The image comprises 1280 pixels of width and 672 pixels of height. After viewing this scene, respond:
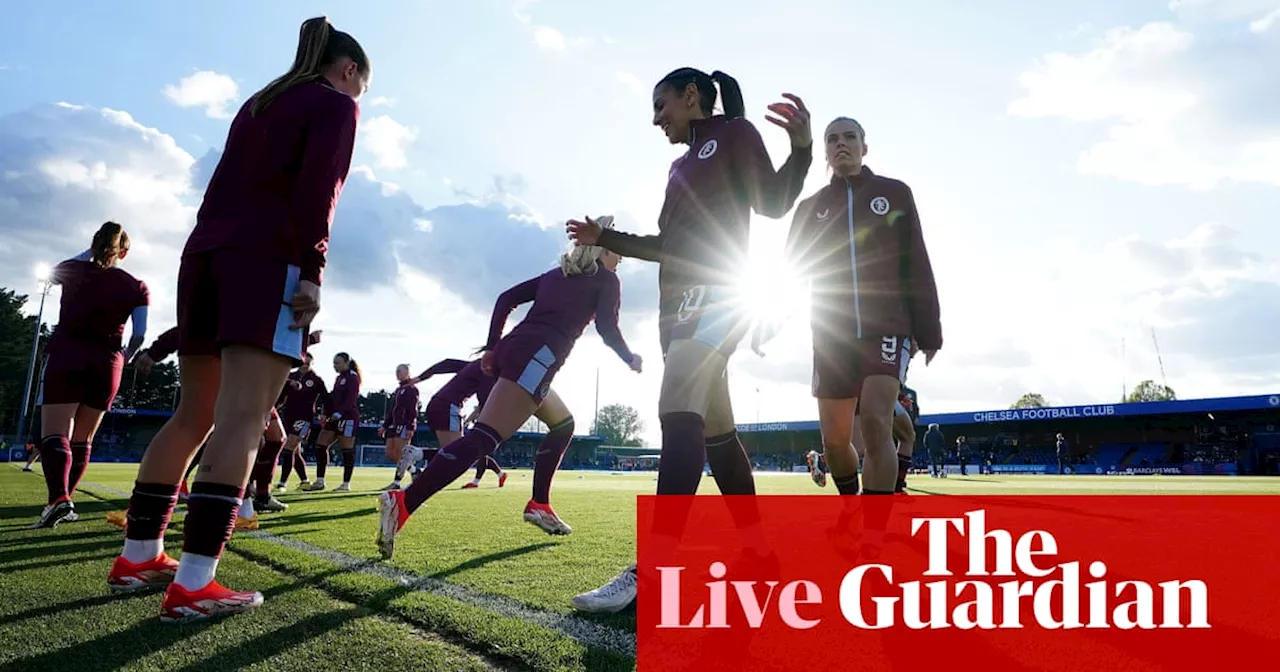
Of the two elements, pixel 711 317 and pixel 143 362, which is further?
pixel 143 362

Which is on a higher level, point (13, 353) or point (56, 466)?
point (13, 353)

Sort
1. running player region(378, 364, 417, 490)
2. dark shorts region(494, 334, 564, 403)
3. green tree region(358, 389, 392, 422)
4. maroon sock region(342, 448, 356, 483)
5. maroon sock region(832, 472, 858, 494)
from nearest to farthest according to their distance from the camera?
maroon sock region(832, 472, 858, 494), dark shorts region(494, 334, 564, 403), maroon sock region(342, 448, 356, 483), running player region(378, 364, 417, 490), green tree region(358, 389, 392, 422)

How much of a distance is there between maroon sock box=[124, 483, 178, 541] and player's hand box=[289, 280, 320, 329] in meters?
1.04

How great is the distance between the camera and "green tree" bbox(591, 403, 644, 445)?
141 meters

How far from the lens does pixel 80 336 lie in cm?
519

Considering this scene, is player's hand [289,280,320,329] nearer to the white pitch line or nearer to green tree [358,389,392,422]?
the white pitch line

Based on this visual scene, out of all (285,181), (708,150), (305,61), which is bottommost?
(285,181)

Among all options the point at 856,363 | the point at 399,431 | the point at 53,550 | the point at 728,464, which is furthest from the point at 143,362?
the point at 399,431

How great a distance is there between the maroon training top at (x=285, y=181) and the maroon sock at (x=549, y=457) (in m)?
2.93

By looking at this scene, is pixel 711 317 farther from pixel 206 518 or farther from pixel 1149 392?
pixel 1149 392

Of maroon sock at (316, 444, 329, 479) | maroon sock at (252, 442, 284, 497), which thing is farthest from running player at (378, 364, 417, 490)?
maroon sock at (252, 442, 284, 497)

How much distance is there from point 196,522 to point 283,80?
1717 mm

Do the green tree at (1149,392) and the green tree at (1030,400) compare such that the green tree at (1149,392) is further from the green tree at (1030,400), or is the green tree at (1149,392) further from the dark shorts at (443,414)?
the dark shorts at (443,414)

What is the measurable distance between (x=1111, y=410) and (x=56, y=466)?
59.2m
